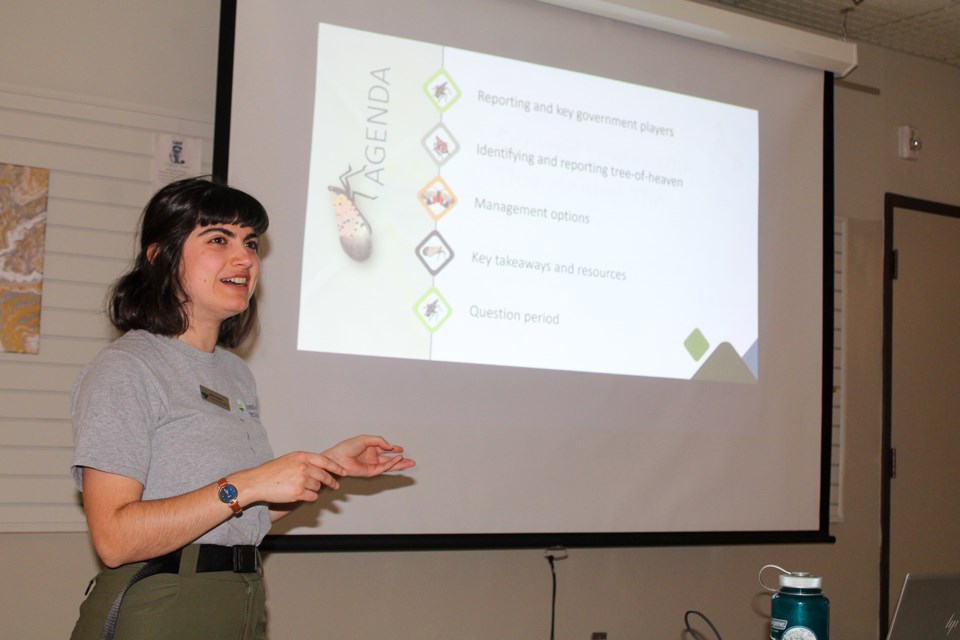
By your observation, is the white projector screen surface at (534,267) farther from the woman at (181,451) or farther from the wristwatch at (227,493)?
the wristwatch at (227,493)

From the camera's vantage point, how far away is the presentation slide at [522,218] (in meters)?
2.84

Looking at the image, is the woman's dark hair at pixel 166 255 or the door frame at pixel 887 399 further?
the door frame at pixel 887 399

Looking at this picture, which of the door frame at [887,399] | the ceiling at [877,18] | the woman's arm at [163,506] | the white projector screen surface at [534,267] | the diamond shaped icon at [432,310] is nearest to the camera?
the woman's arm at [163,506]

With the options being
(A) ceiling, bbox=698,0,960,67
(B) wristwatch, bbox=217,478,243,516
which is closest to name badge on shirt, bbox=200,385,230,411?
(B) wristwatch, bbox=217,478,243,516

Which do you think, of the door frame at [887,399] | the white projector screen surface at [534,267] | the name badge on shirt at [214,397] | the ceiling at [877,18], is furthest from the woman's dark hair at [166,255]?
the door frame at [887,399]

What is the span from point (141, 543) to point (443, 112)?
1.93 meters

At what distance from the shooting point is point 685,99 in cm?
342

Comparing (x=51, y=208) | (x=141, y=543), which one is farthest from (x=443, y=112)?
(x=141, y=543)

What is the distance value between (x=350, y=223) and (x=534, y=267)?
66 centimetres

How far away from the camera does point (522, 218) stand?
10.2 ft

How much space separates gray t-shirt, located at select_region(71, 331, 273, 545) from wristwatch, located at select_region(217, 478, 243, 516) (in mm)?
10

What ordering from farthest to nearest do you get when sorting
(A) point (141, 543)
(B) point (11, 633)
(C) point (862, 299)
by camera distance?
(C) point (862, 299)
(B) point (11, 633)
(A) point (141, 543)

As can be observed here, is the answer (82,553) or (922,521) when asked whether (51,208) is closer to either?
(82,553)

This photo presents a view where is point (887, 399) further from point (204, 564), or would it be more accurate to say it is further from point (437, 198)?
point (204, 564)
